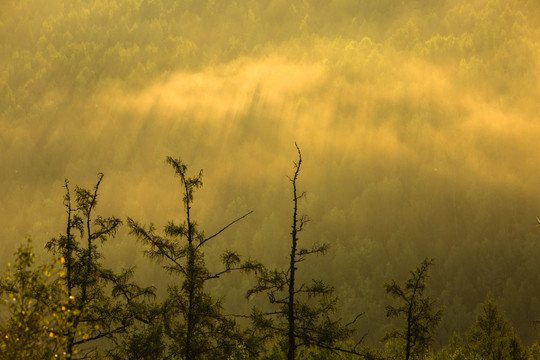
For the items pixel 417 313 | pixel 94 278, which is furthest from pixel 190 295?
pixel 417 313

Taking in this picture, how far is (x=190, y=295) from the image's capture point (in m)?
17.1

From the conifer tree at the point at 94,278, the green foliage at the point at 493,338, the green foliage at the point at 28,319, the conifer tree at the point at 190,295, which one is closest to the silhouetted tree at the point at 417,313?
the conifer tree at the point at 190,295

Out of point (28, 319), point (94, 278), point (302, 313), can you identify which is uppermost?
point (94, 278)

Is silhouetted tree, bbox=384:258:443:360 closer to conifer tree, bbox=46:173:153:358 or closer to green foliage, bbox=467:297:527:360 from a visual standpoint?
conifer tree, bbox=46:173:153:358

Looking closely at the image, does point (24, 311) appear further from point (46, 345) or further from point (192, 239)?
point (192, 239)

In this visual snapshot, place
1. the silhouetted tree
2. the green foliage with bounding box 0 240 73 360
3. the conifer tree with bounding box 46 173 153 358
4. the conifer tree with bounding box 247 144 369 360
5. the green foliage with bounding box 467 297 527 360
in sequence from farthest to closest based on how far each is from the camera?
the green foliage with bounding box 467 297 527 360
the silhouetted tree
the conifer tree with bounding box 247 144 369 360
the conifer tree with bounding box 46 173 153 358
the green foliage with bounding box 0 240 73 360

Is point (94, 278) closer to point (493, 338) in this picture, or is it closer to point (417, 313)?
point (417, 313)

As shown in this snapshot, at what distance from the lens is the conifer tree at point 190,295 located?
16.8m

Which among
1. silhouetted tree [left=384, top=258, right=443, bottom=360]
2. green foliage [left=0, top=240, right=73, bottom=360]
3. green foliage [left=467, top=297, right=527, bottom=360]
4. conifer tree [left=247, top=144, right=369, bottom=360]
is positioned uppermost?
green foliage [left=467, top=297, right=527, bottom=360]

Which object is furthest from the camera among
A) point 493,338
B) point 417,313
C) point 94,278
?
point 493,338

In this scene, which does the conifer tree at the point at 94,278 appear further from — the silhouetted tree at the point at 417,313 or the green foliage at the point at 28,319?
the silhouetted tree at the point at 417,313

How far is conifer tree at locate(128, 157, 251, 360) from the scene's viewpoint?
55.2ft

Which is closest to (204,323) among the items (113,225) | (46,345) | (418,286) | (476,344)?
(113,225)

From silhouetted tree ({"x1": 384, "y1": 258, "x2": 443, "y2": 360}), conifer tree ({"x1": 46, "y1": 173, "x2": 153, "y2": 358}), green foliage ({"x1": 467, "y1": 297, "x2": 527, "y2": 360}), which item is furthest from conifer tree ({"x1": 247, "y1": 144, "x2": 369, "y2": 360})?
green foliage ({"x1": 467, "y1": 297, "x2": 527, "y2": 360})
